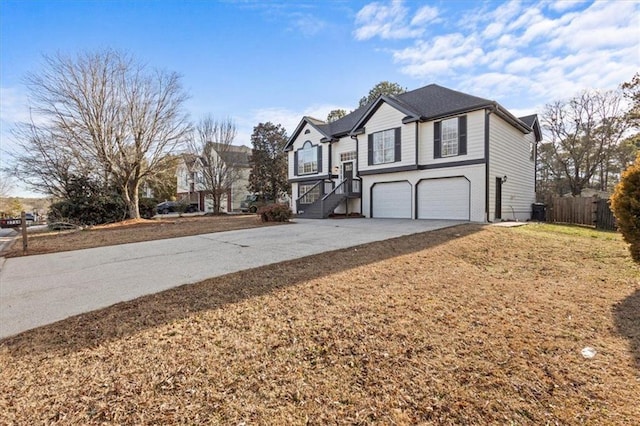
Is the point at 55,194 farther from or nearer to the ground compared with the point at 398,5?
nearer to the ground

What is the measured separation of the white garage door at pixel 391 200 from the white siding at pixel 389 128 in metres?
1.19

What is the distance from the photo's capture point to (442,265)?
5.88 m

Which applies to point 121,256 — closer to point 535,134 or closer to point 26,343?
point 26,343

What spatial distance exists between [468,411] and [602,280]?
491 centimetres

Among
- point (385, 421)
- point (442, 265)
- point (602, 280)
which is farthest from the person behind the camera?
point (442, 265)

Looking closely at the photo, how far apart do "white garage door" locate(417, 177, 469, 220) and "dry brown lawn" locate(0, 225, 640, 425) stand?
9475mm

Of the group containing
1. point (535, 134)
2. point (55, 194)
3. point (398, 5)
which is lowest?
point (55, 194)

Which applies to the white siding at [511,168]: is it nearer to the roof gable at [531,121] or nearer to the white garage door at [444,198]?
the roof gable at [531,121]

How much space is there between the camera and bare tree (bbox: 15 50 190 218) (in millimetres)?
15078

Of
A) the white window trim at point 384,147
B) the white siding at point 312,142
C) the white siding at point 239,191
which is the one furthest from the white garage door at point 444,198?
the white siding at point 239,191

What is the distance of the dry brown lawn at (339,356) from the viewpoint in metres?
2.11

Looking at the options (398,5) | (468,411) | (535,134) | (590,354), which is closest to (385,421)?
(468,411)


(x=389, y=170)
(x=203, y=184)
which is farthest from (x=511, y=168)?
(x=203, y=184)

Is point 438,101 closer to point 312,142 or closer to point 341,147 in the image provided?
point 341,147
